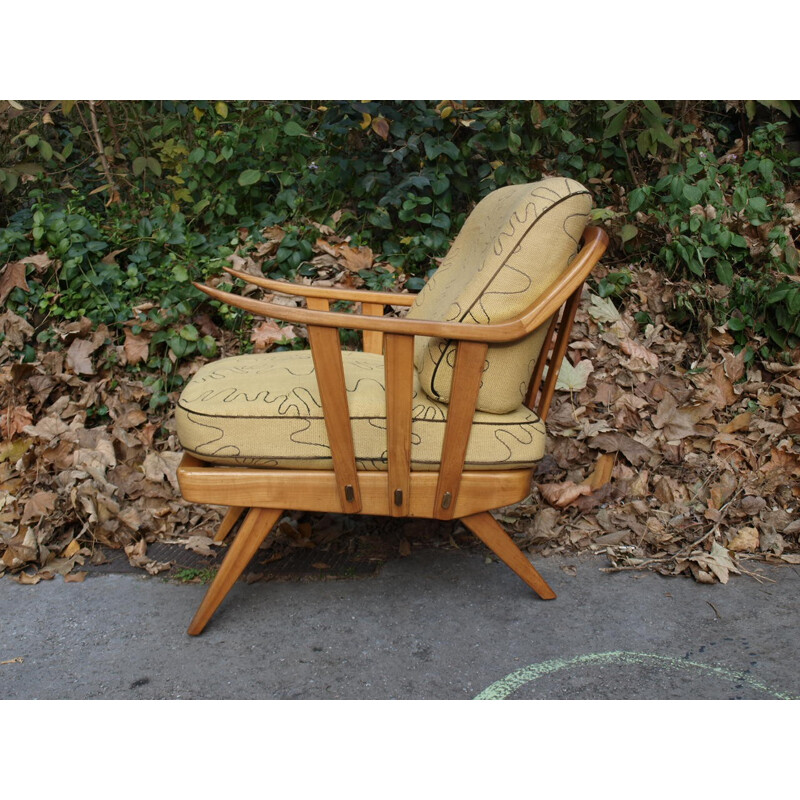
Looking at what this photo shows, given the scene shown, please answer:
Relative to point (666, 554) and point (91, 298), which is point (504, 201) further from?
point (91, 298)

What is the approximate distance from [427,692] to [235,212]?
8.57ft

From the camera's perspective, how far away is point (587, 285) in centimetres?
349

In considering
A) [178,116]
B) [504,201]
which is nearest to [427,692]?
[504,201]

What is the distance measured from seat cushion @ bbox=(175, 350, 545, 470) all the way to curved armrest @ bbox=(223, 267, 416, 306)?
449 millimetres

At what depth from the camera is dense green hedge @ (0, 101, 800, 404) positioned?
3314mm

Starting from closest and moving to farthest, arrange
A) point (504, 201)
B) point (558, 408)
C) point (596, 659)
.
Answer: point (596, 659), point (504, 201), point (558, 408)

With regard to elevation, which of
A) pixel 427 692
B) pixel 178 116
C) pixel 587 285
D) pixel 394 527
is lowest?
pixel 394 527

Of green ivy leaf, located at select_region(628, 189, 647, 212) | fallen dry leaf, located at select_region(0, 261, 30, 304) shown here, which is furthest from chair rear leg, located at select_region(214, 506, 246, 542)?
green ivy leaf, located at select_region(628, 189, 647, 212)

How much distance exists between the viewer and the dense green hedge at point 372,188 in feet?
10.9

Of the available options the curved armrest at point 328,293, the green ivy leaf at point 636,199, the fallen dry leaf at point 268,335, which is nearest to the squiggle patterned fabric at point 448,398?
the curved armrest at point 328,293

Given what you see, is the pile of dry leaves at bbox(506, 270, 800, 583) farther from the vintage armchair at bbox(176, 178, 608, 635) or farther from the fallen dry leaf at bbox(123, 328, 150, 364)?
the fallen dry leaf at bbox(123, 328, 150, 364)

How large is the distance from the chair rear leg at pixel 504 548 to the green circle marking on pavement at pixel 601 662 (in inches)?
11.0

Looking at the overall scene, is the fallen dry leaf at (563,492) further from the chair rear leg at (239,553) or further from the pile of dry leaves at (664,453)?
the chair rear leg at (239,553)

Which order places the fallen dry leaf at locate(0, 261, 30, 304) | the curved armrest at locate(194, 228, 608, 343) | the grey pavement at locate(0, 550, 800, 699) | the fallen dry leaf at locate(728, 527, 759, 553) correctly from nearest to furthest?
the curved armrest at locate(194, 228, 608, 343), the grey pavement at locate(0, 550, 800, 699), the fallen dry leaf at locate(728, 527, 759, 553), the fallen dry leaf at locate(0, 261, 30, 304)
